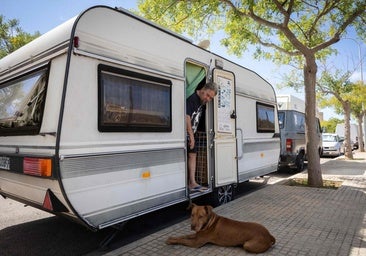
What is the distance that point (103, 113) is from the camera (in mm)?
3957

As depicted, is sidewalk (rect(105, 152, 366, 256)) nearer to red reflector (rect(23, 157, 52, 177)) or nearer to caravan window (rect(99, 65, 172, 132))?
red reflector (rect(23, 157, 52, 177))

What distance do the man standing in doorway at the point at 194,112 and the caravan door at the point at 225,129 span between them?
0.40m

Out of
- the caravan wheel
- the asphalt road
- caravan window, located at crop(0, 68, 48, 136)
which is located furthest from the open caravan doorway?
caravan window, located at crop(0, 68, 48, 136)

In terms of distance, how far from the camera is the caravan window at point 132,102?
401 centimetres

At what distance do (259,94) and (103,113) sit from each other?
5153 millimetres

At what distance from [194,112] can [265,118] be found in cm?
337

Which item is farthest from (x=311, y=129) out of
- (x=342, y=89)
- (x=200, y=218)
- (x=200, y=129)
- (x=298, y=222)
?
(x=342, y=89)

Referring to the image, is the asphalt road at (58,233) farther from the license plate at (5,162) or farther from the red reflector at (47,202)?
the license plate at (5,162)

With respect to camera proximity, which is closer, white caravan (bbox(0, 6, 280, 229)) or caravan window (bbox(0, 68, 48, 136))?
white caravan (bbox(0, 6, 280, 229))

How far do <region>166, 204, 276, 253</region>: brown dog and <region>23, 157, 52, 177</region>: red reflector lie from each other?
5.90ft

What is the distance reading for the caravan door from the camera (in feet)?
20.3

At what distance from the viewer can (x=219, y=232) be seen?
164 inches

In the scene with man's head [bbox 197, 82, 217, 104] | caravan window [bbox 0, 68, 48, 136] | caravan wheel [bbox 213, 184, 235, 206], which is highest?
man's head [bbox 197, 82, 217, 104]

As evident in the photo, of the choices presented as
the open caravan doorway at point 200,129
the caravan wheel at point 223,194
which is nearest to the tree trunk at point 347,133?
the caravan wheel at point 223,194
